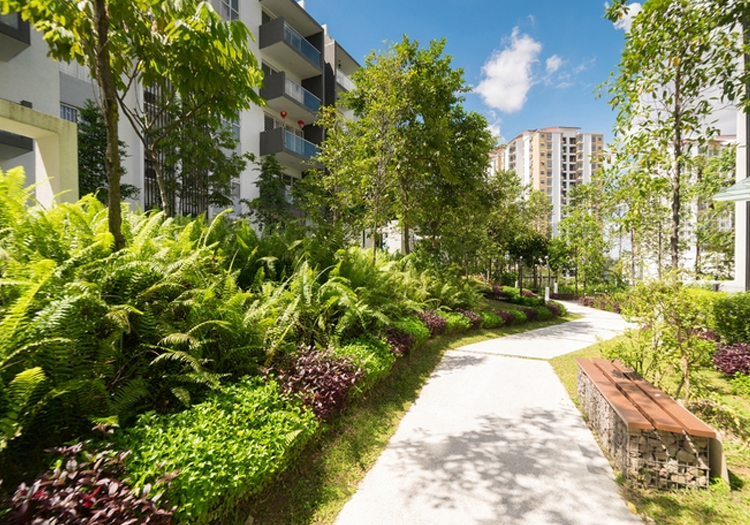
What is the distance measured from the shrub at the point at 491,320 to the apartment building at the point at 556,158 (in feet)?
257

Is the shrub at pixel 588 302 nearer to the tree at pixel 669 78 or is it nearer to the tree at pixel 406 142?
the tree at pixel 406 142

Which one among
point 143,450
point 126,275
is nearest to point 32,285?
point 126,275

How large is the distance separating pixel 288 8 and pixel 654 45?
20.0 metres

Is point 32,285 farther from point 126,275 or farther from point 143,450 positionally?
point 143,450

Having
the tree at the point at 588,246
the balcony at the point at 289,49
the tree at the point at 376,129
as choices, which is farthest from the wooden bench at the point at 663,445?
the tree at the point at 588,246

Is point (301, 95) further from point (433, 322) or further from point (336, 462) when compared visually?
point (336, 462)

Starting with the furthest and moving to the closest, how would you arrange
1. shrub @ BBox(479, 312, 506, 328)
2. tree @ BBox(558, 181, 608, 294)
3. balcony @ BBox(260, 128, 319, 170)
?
tree @ BBox(558, 181, 608, 294) → balcony @ BBox(260, 128, 319, 170) → shrub @ BBox(479, 312, 506, 328)

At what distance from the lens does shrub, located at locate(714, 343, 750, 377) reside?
5871 millimetres

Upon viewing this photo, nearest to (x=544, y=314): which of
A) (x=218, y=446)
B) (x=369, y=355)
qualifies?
(x=369, y=355)

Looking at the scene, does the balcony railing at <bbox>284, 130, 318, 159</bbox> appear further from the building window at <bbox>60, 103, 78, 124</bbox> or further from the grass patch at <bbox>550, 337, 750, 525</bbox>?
the grass patch at <bbox>550, 337, 750, 525</bbox>

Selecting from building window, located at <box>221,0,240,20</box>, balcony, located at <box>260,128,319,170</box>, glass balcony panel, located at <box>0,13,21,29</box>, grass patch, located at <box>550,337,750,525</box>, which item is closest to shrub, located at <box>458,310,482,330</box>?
grass patch, located at <box>550,337,750,525</box>

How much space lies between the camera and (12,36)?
33.7 feet

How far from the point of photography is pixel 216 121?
4.61 meters

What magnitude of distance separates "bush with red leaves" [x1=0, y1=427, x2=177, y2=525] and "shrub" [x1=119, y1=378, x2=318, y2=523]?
9 centimetres
